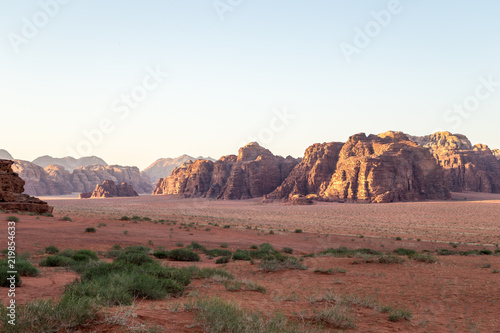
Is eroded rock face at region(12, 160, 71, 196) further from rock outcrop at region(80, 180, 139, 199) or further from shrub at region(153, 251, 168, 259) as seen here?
shrub at region(153, 251, 168, 259)

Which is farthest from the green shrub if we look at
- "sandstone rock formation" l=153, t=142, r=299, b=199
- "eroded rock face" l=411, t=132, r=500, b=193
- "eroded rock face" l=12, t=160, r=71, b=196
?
"eroded rock face" l=12, t=160, r=71, b=196

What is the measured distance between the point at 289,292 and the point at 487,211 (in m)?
52.0

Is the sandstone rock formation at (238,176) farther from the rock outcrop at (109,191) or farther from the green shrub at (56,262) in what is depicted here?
the green shrub at (56,262)

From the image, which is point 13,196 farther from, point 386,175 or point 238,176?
point 238,176

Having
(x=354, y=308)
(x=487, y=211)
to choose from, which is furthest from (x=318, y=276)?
(x=487, y=211)

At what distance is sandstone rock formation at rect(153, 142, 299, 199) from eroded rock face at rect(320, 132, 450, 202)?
23.4m

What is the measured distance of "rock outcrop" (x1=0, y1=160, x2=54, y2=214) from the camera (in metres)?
29.5

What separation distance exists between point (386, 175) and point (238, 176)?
42.6m

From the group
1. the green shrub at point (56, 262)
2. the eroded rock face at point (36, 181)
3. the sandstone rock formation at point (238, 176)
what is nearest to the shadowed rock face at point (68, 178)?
the eroded rock face at point (36, 181)

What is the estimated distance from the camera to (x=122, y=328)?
4.32 m

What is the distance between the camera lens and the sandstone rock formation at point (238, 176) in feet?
321

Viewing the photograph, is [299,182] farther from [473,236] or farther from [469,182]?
[473,236]

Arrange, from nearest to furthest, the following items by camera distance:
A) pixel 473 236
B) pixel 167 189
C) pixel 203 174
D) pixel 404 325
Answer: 1. pixel 404 325
2. pixel 473 236
3. pixel 203 174
4. pixel 167 189

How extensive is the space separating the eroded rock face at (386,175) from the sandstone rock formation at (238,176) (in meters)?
23.4
